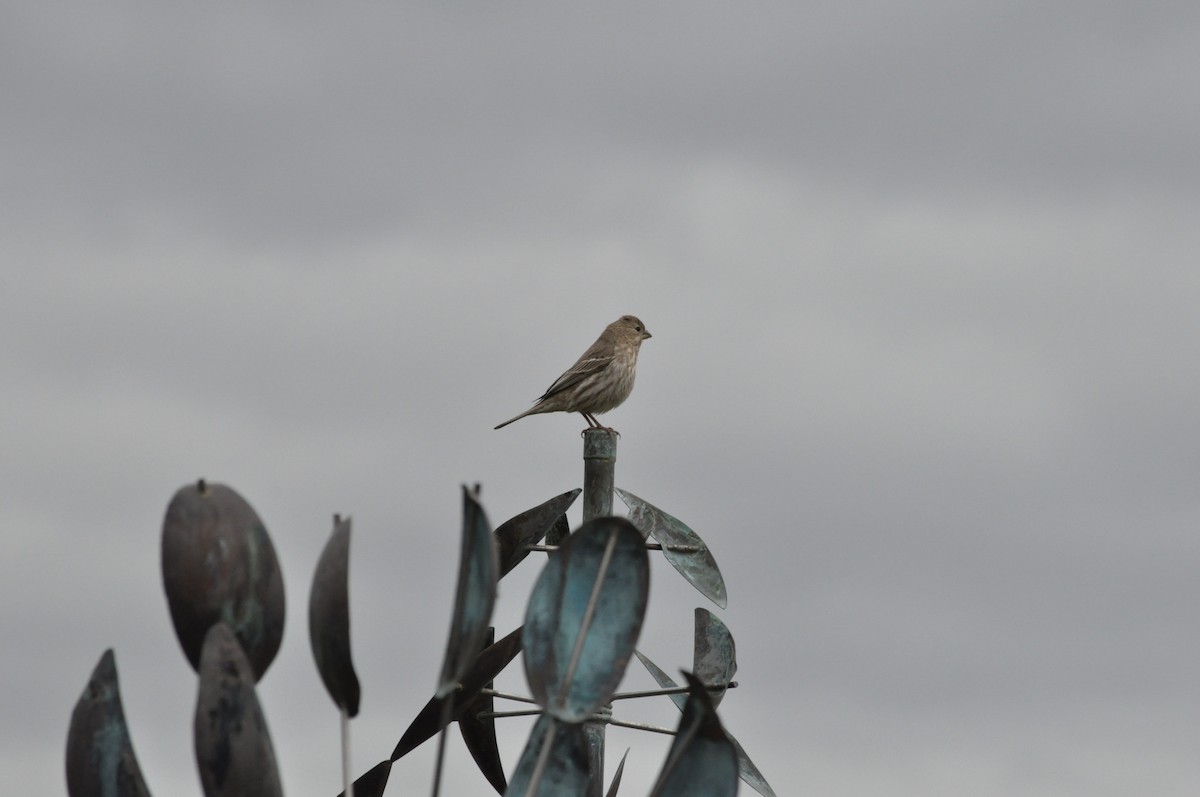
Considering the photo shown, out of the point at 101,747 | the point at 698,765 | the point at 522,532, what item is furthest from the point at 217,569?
the point at 522,532

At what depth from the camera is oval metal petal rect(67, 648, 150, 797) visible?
14.2 ft

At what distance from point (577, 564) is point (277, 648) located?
0.87 metres

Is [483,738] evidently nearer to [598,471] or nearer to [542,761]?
[598,471]

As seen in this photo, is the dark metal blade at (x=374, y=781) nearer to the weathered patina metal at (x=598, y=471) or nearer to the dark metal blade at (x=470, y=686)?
the dark metal blade at (x=470, y=686)

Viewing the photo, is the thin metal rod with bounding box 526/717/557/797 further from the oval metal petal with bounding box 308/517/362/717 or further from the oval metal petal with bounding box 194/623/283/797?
the oval metal petal with bounding box 194/623/283/797

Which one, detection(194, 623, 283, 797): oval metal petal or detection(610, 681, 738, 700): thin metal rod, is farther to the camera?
detection(610, 681, 738, 700): thin metal rod

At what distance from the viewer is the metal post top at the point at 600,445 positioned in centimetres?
699

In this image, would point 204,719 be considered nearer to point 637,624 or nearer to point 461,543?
point 461,543

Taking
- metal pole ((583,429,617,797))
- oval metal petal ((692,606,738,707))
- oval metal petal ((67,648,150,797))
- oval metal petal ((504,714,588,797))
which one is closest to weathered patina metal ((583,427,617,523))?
metal pole ((583,429,617,797))

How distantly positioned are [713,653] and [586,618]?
8.41 feet

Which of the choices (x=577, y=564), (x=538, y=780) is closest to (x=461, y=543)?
(x=577, y=564)

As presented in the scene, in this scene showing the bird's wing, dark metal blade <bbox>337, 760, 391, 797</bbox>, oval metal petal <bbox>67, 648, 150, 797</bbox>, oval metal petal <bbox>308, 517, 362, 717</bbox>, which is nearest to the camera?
oval metal petal <bbox>308, 517, 362, 717</bbox>

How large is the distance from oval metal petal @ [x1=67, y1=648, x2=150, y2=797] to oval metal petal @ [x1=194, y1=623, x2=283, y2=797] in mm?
370

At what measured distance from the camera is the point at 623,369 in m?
12.7
